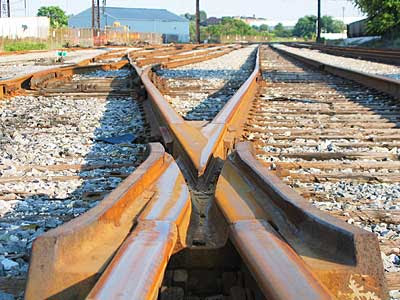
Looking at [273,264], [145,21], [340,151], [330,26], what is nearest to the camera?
[273,264]

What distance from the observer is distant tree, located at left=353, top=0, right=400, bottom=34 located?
3581 cm

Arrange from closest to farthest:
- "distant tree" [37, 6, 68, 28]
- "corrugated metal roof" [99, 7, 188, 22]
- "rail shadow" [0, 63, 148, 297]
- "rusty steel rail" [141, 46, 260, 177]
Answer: "rail shadow" [0, 63, 148, 297] < "rusty steel rail" [141, 46, 260, 177] < "corrugated metal roof" [99, 7, 188, 22] < "distant tree" [37, 6, 68, 28]

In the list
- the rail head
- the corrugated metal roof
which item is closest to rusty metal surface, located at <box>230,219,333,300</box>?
the rail head

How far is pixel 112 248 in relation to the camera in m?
1.86

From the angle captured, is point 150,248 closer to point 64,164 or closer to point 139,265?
point 139,265

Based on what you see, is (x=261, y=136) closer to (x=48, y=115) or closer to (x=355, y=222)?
(x=355, y=222)

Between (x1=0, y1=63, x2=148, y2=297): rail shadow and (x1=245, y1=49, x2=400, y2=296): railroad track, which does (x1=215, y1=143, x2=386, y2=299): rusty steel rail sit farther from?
(x1=0, y1=63, x2=148, y2=297): rail shadow

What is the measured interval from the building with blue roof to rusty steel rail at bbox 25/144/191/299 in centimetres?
10520

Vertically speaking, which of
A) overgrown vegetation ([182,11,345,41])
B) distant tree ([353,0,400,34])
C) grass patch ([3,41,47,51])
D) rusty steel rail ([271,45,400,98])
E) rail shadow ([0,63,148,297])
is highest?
overgrown vegetation ([182,11,345,41])

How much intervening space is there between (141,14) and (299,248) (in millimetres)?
114123

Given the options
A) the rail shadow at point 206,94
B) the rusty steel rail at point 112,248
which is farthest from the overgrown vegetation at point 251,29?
the rusty steel rail at point 112,248

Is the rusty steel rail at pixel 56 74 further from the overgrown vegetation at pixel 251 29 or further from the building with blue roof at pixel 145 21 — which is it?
the building with blue roof at pixel 145 21

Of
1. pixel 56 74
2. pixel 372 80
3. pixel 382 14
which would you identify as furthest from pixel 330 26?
pixel 372 80

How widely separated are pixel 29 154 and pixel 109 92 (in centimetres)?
446
